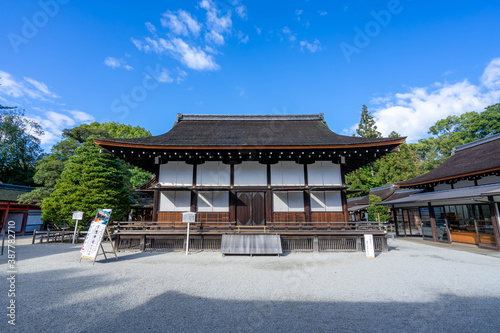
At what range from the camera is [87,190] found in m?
15.3

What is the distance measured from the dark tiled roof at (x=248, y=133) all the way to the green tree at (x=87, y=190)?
6486 mm

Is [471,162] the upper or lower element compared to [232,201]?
upper

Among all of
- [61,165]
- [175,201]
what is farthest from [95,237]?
[61,165]

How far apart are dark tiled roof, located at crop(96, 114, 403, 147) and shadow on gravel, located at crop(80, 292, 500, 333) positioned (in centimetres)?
752

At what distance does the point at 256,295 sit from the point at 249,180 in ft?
24.3

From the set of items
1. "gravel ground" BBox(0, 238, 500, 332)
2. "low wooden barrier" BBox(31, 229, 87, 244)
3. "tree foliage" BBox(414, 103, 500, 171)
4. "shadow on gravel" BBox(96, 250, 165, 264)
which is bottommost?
"shadow on gravel" BBox(96, 250, 165, 264)

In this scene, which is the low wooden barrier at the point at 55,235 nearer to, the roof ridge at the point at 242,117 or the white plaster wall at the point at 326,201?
the roof ridge at the point at 242,117

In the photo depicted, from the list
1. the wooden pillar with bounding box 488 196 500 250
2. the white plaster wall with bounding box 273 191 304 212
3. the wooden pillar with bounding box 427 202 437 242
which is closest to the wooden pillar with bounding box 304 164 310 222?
the white plaster wall with bounding box 273 191 304 212

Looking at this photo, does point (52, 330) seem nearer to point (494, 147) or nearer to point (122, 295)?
point (122, 295)

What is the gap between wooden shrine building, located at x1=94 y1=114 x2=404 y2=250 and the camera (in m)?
11.2

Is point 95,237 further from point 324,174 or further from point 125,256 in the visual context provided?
point 324,174

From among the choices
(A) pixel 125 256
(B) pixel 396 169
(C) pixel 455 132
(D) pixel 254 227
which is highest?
(C) pixel 455 132

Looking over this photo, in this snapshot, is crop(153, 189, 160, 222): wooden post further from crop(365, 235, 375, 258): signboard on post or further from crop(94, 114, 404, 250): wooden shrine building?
crop(365, 235, 375, 258): signboard on post

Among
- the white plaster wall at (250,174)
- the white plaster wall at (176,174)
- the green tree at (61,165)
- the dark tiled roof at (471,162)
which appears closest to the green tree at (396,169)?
the dark tiled roof at (471,162)
